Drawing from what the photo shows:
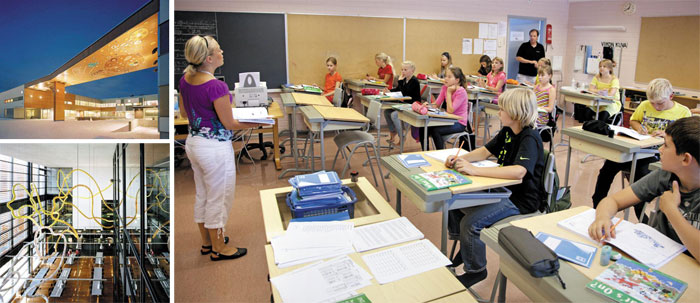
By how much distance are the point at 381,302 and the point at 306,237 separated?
49 cm

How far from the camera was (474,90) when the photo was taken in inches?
250

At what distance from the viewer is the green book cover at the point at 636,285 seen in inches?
45.7

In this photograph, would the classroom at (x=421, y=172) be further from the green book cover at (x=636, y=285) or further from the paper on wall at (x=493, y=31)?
the paper on wall at (x=493, y=31)

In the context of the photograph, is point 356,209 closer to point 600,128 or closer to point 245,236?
point 245,236

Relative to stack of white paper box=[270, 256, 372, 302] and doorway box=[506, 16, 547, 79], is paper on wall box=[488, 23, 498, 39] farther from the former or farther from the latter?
stack of white paper box=[270, 256, 372, 302]

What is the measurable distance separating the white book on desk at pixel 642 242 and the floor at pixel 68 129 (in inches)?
58.7

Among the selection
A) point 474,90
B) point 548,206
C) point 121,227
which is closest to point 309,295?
point 121,227

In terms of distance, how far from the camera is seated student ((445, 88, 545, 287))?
7.30 ft

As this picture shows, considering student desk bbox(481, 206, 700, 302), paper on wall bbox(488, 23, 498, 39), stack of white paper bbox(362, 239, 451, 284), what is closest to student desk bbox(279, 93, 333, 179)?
stack of white paper bbox(362, 239, 451, 284)

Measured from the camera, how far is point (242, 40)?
22.1 ft

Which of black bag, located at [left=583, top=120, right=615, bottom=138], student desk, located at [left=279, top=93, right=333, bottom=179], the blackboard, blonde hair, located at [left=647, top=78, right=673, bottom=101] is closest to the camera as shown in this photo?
black bag, located at [left=583, top=120, right=615, bottom=138]

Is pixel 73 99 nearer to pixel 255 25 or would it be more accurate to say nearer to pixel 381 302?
pixel 381 302

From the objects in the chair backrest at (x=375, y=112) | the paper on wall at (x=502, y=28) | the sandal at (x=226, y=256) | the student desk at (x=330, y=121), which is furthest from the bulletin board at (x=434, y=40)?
the sandal at (x=226, y=256)

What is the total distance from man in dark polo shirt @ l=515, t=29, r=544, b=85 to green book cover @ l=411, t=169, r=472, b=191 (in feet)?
22.0
